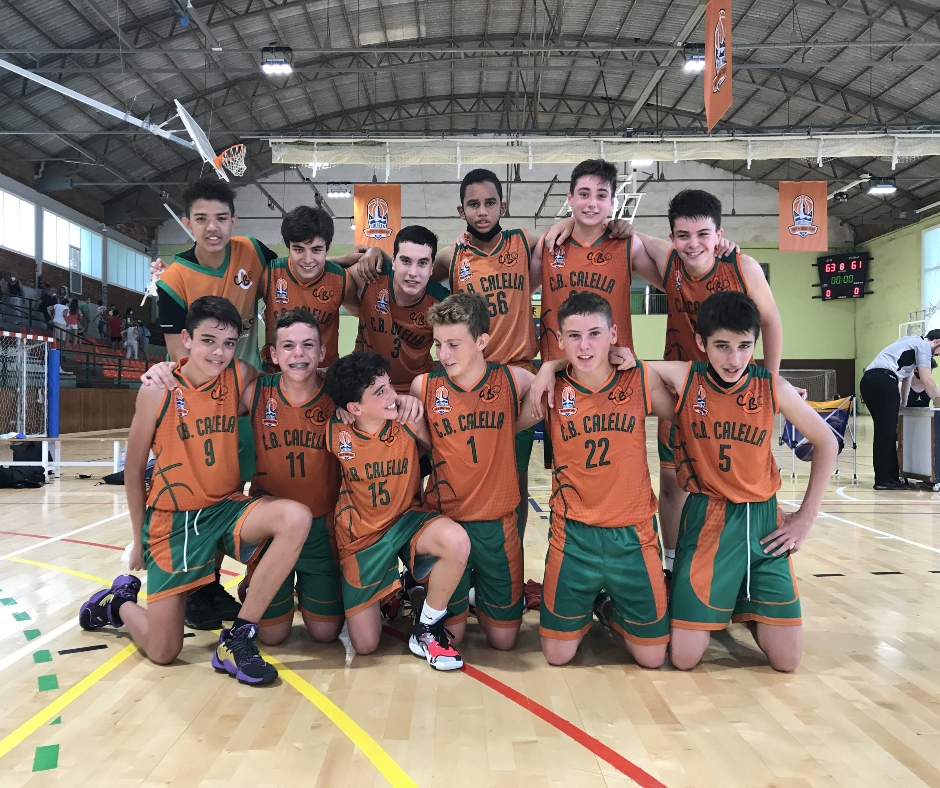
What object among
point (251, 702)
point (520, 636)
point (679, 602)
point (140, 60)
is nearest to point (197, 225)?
point (251, 702)

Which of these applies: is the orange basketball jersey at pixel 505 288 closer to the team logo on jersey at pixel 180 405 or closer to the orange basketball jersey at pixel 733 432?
the orange basketball jersey at pixel 733 432

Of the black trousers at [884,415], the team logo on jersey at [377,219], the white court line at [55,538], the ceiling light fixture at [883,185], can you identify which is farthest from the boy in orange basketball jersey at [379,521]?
the ceiling light fixture at [883,185]

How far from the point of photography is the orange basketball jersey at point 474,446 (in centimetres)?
372

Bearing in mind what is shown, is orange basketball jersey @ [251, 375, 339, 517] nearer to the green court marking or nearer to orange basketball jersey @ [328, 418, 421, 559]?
orange basketball jersey @ [328, 418, 421, 559]

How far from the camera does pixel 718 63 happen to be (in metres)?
9.85

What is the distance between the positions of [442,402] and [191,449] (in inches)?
46.8

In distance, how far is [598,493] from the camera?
3.52 metres

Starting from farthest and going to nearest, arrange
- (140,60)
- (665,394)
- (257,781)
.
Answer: (140,60) < (665,394) < (257,781)

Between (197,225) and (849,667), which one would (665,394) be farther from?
(197,225)

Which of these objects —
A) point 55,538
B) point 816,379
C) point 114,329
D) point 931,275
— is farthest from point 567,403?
point 816,379

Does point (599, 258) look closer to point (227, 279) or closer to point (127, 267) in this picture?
point (227, 279)

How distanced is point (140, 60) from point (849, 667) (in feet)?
62.8

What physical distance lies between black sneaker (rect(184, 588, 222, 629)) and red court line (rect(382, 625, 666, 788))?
1479mm

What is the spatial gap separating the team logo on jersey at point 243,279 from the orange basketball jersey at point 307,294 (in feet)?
0.33
